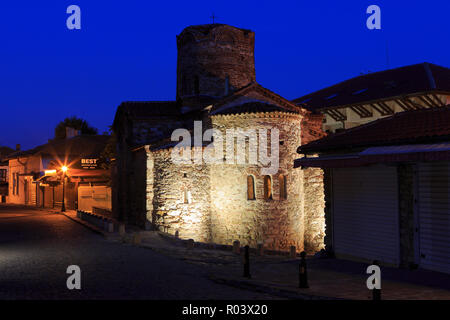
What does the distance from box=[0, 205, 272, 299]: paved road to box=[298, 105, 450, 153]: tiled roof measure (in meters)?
4.69

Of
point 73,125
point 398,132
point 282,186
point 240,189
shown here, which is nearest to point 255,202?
point 240,189

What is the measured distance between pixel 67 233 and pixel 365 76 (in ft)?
85.0

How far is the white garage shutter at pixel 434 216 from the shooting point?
10.1 metres

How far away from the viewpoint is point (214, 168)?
23391 millimetres

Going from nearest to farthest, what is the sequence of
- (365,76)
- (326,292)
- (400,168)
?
1. (326,292)
2. (400,168)
3. (365,76)

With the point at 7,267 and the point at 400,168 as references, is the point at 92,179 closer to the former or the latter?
the point at 7,267

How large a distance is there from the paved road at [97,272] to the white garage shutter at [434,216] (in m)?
4.01

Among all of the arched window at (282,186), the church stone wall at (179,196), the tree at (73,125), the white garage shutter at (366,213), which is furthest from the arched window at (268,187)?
the tree at (73,125)

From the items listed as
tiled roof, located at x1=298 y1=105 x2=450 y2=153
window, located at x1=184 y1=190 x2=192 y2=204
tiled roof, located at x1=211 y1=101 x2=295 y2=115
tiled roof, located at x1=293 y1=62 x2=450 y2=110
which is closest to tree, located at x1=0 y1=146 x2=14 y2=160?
tiled roof, located at x1=293 y1=62 x2=450 y2=110

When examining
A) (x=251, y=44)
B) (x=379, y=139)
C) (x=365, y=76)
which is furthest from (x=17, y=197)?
(x=379, y=139)

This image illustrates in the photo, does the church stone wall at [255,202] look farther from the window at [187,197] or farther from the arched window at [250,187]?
the window at [187,197]

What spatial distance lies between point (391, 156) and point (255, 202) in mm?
13175

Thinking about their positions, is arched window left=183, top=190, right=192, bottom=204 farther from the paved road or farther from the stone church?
the paved road

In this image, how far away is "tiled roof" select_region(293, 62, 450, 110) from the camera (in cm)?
2762
